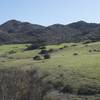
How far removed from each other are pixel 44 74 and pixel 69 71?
143 inches

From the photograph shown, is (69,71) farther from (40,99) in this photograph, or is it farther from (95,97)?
(95,97)

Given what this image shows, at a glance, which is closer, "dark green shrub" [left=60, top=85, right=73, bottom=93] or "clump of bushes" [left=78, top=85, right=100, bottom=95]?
"clump of bushes" [left=78, top=85, right=100, bottom=95]

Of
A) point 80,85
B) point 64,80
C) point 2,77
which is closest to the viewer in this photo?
point 80,85

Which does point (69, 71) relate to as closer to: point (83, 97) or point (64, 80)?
point (64, 80)

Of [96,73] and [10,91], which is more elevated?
[96,73]

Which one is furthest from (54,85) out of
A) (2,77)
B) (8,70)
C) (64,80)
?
(8,70)

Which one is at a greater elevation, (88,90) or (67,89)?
(88,90)

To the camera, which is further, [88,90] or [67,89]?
[67,89]

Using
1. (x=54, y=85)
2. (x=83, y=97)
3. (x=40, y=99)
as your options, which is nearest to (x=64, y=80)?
(x=54, y=85)

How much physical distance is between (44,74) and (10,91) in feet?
16.8

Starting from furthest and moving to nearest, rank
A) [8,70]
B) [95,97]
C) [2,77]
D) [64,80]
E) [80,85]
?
1. [8,70]
2. [2,77]
3. [64,80]
4. [80,85]
5. [95,97]

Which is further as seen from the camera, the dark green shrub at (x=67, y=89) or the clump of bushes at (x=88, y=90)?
the dark green shrub at (x=67, y=89)

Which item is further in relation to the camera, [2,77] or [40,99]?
[2,77]

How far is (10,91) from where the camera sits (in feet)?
145
